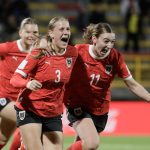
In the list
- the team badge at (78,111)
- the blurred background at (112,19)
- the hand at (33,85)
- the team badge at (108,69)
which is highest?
the hand at (33,85)

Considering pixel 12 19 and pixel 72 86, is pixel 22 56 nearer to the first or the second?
pixel 72 86

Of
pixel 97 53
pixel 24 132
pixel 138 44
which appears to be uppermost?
pixel 97 53

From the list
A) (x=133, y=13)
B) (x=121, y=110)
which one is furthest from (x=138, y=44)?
(x=121, y=110)

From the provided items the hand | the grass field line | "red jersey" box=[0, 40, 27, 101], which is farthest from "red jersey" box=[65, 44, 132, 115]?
the grass field line

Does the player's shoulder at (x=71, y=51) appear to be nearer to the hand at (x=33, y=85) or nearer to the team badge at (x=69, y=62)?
the team badge at (x=69, y=62)

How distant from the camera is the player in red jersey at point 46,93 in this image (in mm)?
6434

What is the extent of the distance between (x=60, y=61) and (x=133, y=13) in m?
9.44

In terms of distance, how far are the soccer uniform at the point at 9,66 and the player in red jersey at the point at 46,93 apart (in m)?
1.32

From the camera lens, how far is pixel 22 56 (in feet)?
26.1

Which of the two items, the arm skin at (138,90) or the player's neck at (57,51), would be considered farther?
the arm skin at (138,90)

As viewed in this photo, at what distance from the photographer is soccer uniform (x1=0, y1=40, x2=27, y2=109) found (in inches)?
313

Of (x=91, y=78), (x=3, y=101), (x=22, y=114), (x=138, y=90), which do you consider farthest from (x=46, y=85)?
(x=3, y=101)

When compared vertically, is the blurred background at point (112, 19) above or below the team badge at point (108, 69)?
below

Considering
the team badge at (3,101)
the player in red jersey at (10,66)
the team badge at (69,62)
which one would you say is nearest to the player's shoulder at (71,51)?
the team badge at (69,62)
